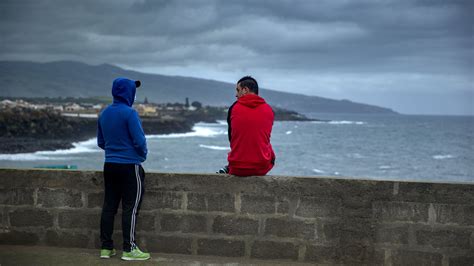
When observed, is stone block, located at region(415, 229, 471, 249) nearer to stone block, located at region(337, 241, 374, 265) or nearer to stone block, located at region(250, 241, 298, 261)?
stone block, located at region(337, 241, 374, 265)

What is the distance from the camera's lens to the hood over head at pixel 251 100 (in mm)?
5273

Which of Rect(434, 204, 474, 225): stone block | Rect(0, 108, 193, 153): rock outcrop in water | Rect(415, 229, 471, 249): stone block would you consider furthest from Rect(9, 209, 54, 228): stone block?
Rect(0, 108, 193, 153): rock outcrop in water

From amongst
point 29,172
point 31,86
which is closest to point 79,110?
point 31,86

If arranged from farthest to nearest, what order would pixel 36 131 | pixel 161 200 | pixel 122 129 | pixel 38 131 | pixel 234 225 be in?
pixel 38 131
pixel 36 131
pixel 161 200
pixel 234 225
pixel 122 129

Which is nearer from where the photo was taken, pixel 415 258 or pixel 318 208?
pixel 415 258

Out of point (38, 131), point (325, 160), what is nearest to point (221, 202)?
point (325, 160)

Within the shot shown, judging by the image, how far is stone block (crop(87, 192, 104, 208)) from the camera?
5.51 m

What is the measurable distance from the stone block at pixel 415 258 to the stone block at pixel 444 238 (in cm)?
9

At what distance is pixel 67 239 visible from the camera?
5.56 metres

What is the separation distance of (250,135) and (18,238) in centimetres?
240

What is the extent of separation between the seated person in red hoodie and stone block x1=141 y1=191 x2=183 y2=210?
1.87 feet

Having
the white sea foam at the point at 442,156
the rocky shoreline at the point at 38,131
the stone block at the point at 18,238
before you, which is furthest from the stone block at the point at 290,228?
the white sea foam at the point at 442,156

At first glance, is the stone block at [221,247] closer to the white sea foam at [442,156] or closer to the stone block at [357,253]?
the stone block at [357,253]

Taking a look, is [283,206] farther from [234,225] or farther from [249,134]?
[249,134]
